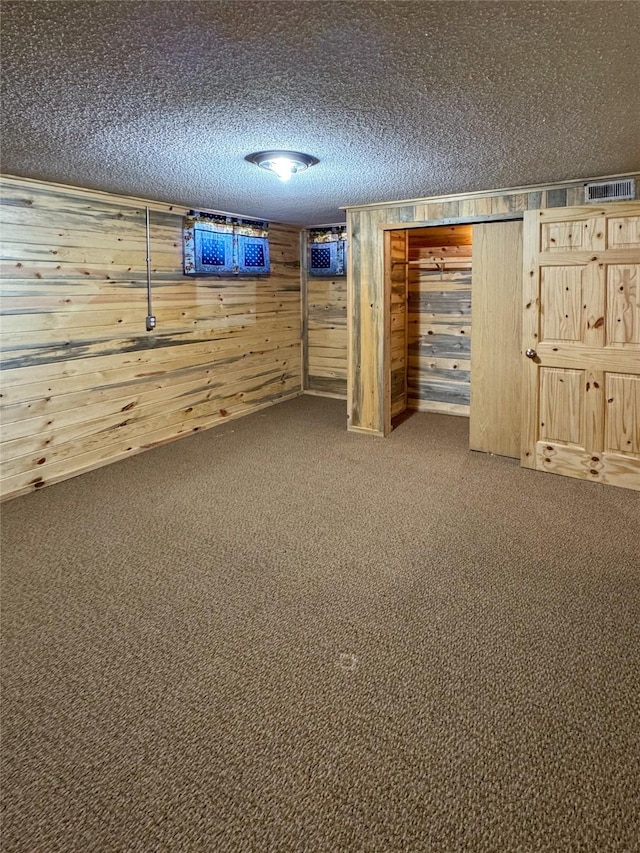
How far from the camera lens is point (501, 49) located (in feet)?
5.81

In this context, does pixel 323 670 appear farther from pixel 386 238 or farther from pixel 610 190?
pixel 386 238

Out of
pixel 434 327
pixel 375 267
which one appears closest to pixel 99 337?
pixel 375 267

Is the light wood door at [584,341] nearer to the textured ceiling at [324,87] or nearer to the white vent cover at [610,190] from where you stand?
the white vent cover at [610,190]

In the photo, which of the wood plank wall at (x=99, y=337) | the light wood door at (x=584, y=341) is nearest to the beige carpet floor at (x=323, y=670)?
the light wood door at (x=584, y=341)

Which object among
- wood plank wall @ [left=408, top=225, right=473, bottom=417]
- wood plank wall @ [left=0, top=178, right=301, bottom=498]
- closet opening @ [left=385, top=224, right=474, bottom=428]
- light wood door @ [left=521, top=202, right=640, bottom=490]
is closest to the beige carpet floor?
light wood door @ [left=521, top=202, right=640, bottom=490]

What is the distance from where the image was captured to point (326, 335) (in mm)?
6867

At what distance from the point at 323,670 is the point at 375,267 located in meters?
3.65

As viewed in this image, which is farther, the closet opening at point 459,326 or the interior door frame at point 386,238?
the closet opening at point 459,326

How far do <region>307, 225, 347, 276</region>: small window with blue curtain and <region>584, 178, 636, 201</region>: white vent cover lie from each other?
307 centimetres

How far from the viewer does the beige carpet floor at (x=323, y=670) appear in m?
1.50

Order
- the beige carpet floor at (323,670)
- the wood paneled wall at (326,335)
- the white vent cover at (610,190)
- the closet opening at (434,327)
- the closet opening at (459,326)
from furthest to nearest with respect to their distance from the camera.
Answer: the wood paneled wall at (326,335)
the closet opening at (434,327)
the closet opening at (459,326)
the white vent cover at (610,190)
the beige carpet floor at (323,670)

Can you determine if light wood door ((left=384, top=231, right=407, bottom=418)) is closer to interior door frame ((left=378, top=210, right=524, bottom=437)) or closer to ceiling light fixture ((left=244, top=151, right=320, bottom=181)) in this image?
interior door frame ((left=378, top=210, right=524, bottom=437))

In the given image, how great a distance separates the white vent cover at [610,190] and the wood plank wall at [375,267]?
0.31 meters

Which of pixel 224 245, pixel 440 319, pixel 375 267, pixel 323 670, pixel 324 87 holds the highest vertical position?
pixel 224 245
